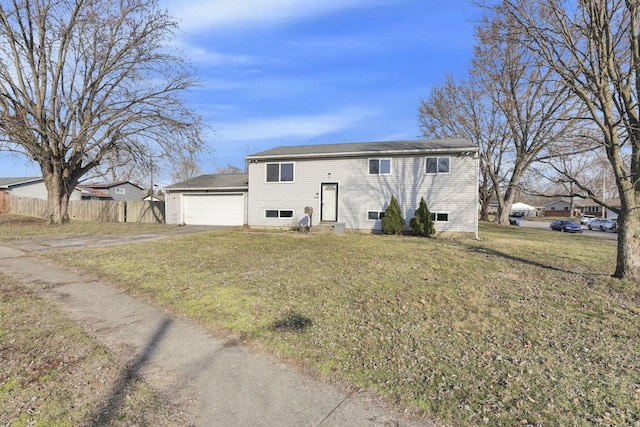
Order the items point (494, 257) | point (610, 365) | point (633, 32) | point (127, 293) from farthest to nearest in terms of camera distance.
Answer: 1. point (494, 257)
2. point (633, 32)
3. point (127, 293)
4. point (610, 365)

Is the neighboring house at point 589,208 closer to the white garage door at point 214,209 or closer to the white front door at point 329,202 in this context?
the white front door at point 329,202

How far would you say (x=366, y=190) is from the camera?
16281mm

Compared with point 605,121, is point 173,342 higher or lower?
lower

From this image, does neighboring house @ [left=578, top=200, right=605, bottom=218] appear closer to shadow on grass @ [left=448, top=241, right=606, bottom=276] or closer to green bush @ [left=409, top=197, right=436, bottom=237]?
green bush @ [left=409, top=197, right=436, bottom=237]

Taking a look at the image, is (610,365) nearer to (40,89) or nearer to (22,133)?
(22,133)

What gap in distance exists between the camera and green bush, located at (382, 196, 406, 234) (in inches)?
592

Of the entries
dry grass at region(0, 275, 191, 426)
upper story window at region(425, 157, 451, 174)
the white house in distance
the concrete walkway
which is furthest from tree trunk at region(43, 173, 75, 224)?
upper story window at region(425, 157, 451, 174)

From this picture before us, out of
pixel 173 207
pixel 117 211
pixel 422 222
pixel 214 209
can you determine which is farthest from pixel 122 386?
pixel 117 211

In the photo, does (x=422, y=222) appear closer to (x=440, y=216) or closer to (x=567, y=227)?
(x=440, y=216)

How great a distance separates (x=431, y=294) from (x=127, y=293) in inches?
209

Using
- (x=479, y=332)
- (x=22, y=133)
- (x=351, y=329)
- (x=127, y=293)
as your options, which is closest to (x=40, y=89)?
(x=22, y=133)

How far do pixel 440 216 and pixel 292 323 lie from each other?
491 inches

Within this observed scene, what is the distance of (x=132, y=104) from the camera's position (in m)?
17.3

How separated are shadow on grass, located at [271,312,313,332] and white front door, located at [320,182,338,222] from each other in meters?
12.2
